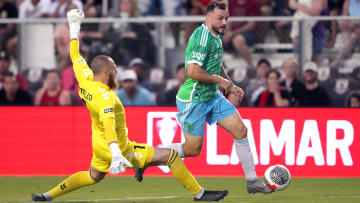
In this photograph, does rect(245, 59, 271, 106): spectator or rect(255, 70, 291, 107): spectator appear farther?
rect(245, 59, 271, 106): spectator

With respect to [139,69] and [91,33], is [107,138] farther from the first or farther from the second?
[91,33]

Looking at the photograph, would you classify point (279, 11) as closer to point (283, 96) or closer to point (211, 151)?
point (283, 96)

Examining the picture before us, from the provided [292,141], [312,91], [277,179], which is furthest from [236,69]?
[277,179]

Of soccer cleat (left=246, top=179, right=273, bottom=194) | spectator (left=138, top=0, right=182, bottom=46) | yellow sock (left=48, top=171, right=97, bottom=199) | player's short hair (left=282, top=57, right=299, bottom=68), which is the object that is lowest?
soccer cleat (left=246, top=179, right=273, bottom=194)

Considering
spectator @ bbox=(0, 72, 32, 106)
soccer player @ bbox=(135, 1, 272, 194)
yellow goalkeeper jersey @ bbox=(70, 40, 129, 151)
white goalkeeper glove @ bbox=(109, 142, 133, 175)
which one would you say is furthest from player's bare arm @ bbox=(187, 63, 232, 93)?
spectator @ bbox=(0, 72, 32, 106)

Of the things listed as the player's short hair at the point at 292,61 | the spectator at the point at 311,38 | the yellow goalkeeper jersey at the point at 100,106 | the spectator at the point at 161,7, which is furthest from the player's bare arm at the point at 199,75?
the spectator at the point at 161,7

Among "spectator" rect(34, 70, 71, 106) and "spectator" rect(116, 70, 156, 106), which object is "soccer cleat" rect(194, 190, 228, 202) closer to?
"spectator" rect(116, 70, 156, 106)

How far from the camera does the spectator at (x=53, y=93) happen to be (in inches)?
524

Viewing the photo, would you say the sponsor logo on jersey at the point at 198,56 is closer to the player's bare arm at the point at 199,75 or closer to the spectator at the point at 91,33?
the player's bare arm at the point at 199,75

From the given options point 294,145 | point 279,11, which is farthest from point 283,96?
point 279,11

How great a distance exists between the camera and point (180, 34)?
1331cm

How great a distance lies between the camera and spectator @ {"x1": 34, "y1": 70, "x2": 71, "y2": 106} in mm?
13305

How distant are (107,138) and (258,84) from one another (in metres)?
5.90

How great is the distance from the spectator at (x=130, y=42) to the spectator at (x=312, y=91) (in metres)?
2.53
